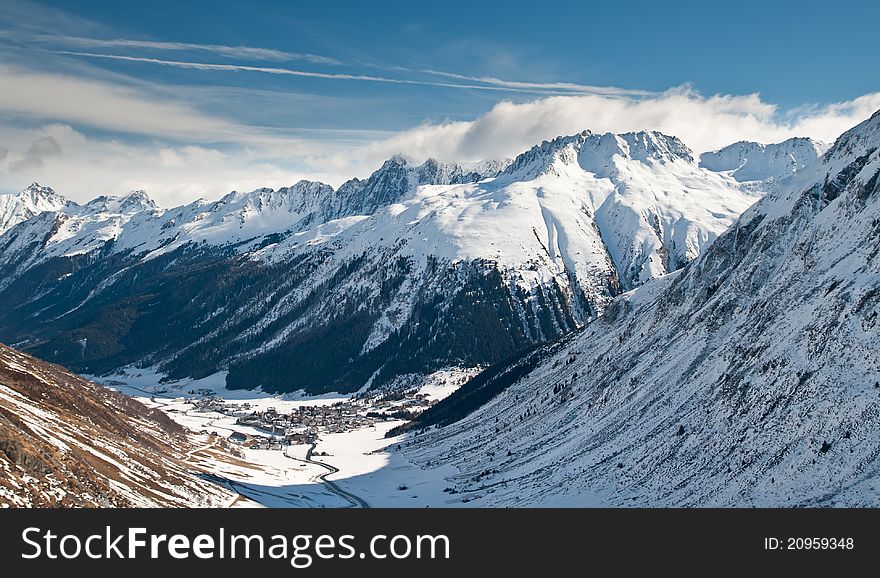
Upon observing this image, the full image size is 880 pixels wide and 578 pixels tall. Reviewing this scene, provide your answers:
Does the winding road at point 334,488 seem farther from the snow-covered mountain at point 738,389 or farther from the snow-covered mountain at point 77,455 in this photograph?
the snow-covered mountain at point 77,455

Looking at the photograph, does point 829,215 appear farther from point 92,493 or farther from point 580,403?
point 92,493

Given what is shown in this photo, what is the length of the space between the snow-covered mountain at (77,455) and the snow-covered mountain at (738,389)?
52.2m

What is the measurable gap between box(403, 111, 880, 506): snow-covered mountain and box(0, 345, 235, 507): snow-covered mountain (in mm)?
52174

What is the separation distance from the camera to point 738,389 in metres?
112

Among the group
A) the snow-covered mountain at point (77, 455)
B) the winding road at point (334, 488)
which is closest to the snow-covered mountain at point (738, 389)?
the winding road at point (334, 488)

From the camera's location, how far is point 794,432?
91750 millimetres

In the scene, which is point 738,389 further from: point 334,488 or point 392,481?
point 334,488

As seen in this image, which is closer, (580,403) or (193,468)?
(193,468)

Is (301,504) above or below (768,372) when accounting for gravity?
below

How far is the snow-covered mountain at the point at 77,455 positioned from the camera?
7900 centimetres

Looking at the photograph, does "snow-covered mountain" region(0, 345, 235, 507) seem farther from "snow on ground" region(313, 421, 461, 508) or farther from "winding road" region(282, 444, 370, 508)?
"snow on ground" region(313, 421, 461, 508)
